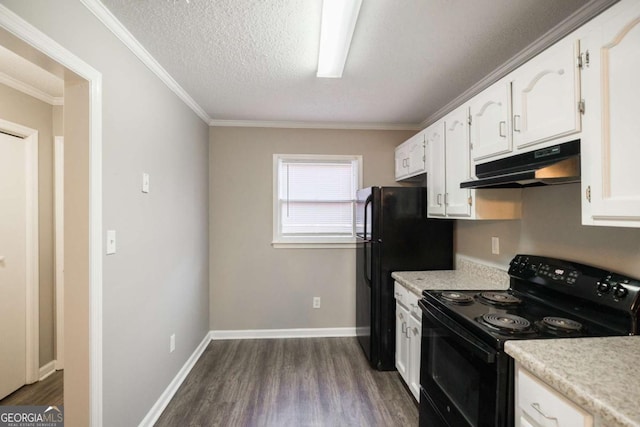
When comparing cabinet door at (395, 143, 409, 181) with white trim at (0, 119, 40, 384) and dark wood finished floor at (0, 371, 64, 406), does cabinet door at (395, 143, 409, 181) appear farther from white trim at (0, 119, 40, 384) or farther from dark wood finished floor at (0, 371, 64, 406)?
dark wood finished floor at (0, 371, 64, 406)

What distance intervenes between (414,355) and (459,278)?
2.30 feet

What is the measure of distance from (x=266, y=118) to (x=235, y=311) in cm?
223

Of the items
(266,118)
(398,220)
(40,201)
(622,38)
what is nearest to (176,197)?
(40,201)

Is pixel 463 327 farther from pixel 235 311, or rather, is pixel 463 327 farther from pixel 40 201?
pixel 40 201

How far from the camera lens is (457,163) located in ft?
6.54

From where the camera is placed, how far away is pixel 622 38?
97 cm

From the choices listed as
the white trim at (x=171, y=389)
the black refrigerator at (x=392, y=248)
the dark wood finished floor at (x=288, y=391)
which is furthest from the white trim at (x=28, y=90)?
the black refrigerator at (x=392, y=248)

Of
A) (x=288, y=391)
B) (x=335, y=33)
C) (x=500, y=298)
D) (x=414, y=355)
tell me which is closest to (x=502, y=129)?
(x=500, y=298)

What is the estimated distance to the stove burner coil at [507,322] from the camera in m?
1.20

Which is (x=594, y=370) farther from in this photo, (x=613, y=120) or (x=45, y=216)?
(x=45, y=216)

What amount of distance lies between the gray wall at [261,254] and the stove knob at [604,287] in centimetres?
218

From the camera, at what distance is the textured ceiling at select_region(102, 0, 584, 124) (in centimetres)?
139

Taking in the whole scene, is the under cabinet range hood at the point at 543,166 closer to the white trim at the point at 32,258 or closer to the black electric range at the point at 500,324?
the black electric range at the point at 500,324

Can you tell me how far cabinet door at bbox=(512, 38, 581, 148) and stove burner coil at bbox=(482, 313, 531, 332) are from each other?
0.85 metres
